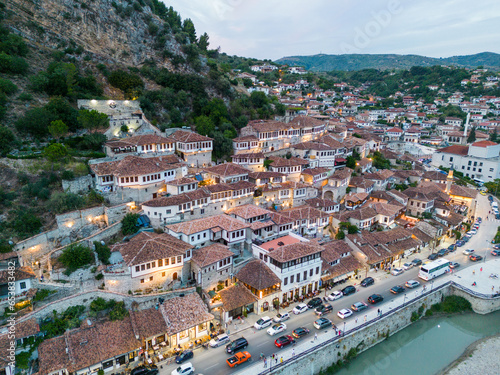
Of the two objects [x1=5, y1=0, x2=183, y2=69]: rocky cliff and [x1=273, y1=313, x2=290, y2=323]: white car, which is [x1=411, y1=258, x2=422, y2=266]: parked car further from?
[x1=5, y1=0, x2=183, y2=69]: rocky cliff

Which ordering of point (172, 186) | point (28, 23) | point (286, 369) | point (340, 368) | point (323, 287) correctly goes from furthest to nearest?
point (28, 23) < point (172, 186) < point (323, 287) < point (340, 368) < point (286, 369)

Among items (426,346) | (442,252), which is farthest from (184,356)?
(442,252)

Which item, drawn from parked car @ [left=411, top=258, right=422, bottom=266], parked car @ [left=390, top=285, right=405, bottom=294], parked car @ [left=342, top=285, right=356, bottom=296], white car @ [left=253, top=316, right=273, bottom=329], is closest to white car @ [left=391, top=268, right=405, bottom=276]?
parked car @ [left=411, top=258, right=422, bottom=266]

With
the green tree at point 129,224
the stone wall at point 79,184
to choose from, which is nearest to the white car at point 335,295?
the green tree at point 129,224

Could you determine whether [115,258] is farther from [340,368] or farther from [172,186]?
[340,368]

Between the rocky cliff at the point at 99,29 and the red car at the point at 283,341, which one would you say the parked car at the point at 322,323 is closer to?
the red car at the point at 283,341

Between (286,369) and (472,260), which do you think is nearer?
(286,369)

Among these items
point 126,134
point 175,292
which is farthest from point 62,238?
point 126,134
